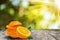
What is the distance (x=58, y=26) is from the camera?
1.24 meters

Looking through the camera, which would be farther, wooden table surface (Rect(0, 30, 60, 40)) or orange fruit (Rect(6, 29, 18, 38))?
wooden table surface (Rect(0, 30, 60, 40))

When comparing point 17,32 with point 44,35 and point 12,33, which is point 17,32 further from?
point 44,35

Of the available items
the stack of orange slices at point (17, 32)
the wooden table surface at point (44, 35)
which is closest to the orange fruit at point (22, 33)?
the stack of orange slices at point (17, 32)

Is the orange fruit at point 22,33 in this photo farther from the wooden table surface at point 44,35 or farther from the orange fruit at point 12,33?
the wooden table surface at point 44,35

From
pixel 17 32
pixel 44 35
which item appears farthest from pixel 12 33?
pixel 44 35

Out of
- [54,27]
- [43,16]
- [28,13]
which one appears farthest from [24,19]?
[54,27]

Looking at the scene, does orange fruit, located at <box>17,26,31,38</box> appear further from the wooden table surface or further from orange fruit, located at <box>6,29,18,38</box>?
the wooden table surface

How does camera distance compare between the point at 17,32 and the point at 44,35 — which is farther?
the point at 44,35

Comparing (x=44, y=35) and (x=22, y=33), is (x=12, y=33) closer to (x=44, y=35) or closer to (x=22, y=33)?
(x=22, y=33)

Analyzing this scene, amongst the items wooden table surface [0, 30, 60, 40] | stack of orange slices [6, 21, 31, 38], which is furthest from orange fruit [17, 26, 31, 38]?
wooden table surface [0, 30, 60, 40]

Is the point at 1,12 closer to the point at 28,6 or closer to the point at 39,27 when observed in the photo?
the point at 28,6

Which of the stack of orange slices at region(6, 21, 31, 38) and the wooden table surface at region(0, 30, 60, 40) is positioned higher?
the stack of orange slices at region(6, 21, 31, 38)

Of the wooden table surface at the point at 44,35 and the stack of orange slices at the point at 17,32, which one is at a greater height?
the stack of orange slices at the point at 17,32

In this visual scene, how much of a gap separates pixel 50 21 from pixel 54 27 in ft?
0.22
